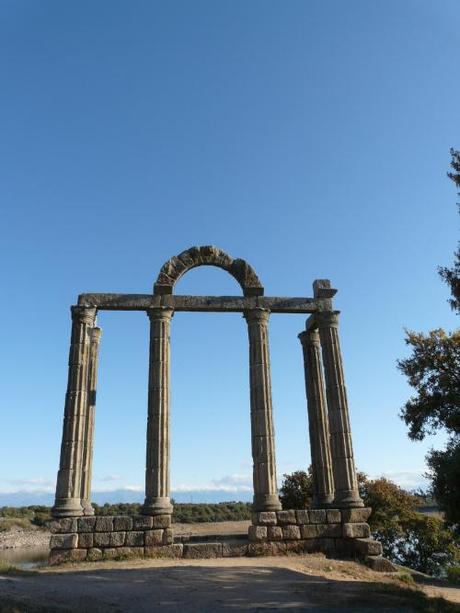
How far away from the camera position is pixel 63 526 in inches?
629

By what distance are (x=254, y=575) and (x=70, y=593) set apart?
202 inches

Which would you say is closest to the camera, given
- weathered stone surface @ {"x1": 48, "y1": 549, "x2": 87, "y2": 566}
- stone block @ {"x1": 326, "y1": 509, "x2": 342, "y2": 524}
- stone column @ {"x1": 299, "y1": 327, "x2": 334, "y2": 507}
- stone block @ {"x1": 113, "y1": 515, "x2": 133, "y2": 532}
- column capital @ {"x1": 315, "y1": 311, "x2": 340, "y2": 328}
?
weathered stone surface @ {"x1": 48, "y1": 549, "x2": 87, "y2": 566}

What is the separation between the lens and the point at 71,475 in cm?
1702

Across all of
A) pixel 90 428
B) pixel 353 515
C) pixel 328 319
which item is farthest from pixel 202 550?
pixel 328 319

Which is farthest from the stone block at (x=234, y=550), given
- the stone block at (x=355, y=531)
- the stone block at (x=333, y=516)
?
the stone block at (x=355, y=531)

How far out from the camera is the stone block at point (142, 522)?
16250mm

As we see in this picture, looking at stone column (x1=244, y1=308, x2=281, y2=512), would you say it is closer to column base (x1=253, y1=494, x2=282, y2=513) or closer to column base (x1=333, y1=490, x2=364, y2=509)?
column base (x1=253, y1=494, x2=282, y2=513)

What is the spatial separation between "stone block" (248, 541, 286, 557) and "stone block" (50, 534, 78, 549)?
5.73m

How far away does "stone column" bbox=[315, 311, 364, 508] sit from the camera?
17891 mm

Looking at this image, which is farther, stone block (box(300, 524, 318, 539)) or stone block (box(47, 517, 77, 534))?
stone block (box(300, 524, 318, 539))

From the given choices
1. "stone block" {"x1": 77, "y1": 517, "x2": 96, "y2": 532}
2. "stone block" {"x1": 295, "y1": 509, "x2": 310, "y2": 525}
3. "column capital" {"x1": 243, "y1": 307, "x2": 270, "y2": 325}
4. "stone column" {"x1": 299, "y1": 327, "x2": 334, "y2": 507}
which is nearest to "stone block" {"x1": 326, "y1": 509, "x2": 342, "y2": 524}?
"stone block" {"x1": 295, "y1": 509, "x2": 310, "y2": 525}

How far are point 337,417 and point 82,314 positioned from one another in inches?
419

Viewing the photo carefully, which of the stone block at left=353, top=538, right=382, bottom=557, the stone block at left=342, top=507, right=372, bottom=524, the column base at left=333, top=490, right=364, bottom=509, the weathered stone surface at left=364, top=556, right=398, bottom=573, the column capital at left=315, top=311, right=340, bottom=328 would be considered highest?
the column capital at left=315, top=311, right=340, bottom=328

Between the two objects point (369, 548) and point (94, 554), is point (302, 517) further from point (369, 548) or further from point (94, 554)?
point (94, 554)
